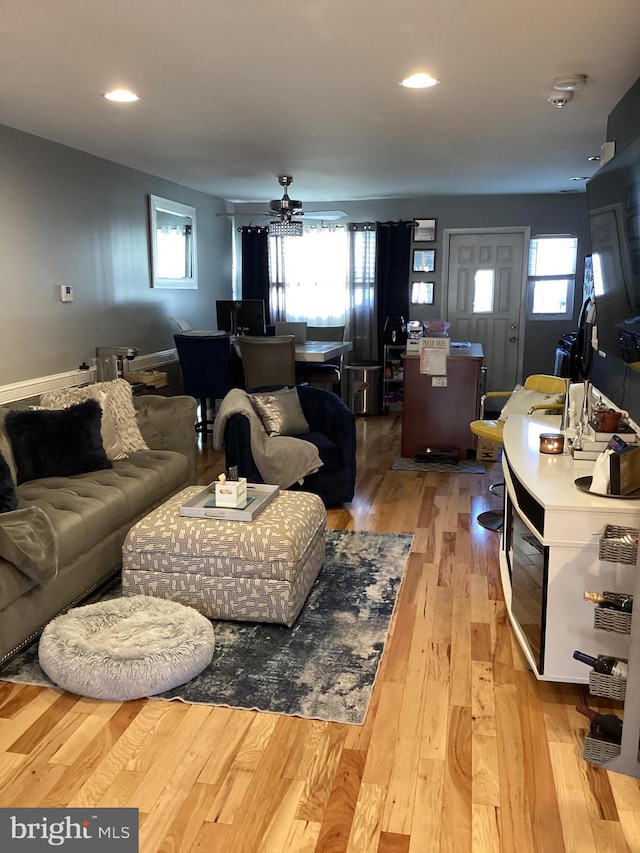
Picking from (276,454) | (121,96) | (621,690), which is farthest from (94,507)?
(621,690)

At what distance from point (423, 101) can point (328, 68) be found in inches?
28.8

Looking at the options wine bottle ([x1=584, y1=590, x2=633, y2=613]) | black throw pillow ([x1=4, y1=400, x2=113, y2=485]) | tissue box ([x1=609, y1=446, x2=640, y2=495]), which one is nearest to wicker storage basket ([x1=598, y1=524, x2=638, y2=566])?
wine bottle ([x1=584, y1=590, x2=633, y2=613])

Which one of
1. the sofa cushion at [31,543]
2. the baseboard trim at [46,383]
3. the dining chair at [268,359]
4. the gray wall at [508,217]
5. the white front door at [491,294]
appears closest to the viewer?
the sofa cushion at [31,543]

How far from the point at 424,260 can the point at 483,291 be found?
77 centimetres

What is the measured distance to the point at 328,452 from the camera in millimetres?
4207

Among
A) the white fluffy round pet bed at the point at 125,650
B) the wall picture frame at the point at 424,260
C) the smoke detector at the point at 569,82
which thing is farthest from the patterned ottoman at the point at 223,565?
the wall picture frame at the point at 424,260

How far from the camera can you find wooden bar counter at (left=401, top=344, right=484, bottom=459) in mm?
5352

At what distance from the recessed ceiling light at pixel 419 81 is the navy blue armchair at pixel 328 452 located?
1.86 metres

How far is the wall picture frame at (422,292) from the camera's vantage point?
7793mm

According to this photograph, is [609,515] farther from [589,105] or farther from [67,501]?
[589,105]

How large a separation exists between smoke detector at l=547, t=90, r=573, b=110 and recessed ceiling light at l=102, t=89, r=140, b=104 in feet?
6.89

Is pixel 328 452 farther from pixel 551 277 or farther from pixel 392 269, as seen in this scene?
pixel 551 277

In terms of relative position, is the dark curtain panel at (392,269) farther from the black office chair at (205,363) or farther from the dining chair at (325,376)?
the black office chair at (205,363)

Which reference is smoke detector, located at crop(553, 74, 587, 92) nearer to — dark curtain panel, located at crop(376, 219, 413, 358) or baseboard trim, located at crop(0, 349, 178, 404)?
baseboard trim, located at crop(0, 349, 178, 404)
